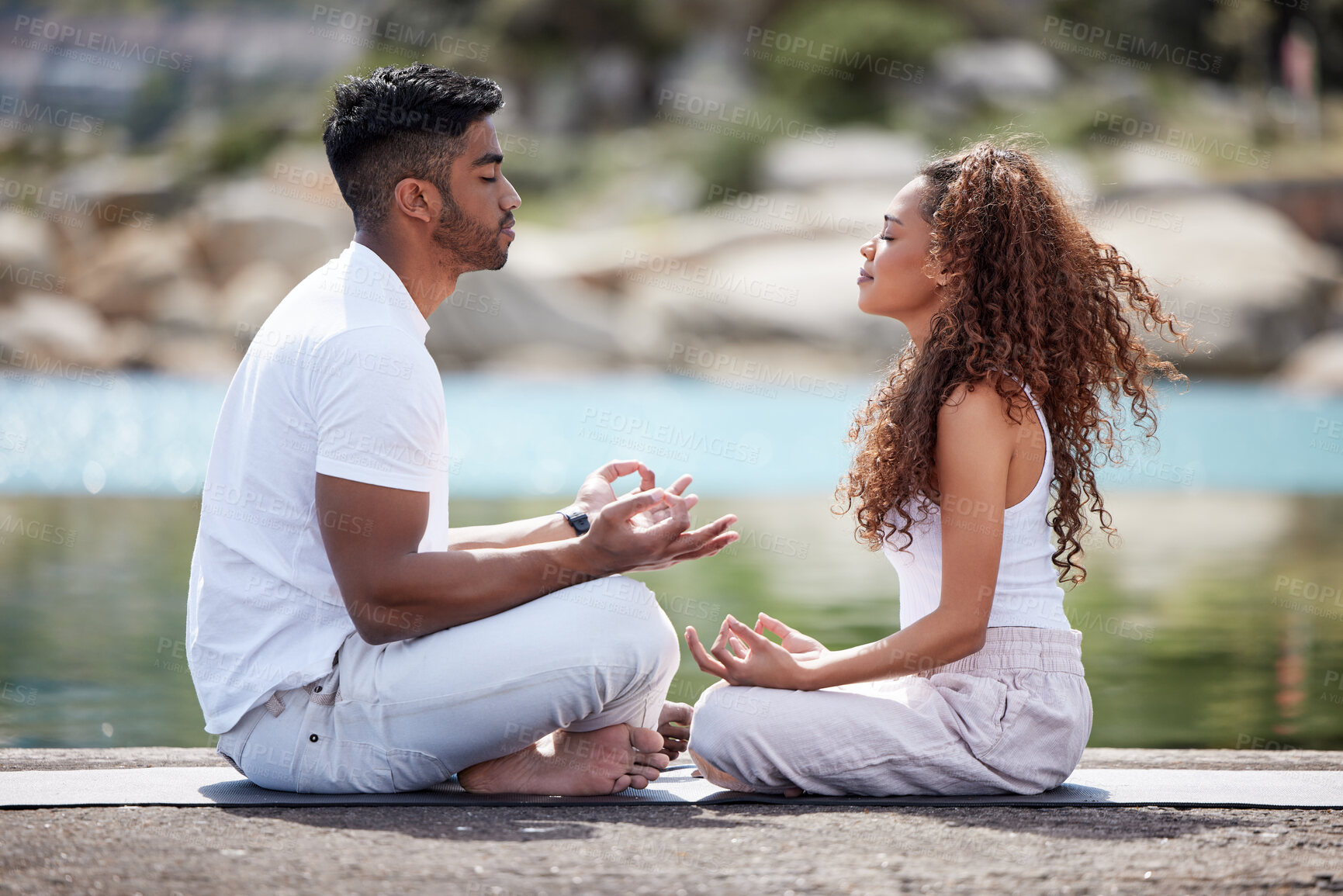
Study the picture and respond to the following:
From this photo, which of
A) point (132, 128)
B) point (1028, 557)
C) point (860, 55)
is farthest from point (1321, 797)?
point (132, 128)

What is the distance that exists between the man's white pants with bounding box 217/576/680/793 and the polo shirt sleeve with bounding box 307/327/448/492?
0.31 meters

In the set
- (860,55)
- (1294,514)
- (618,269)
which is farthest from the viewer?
(860,55)

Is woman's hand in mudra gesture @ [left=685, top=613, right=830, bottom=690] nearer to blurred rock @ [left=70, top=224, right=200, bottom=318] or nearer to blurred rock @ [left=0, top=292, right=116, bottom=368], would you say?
blurred rock @ [left=0, top=292, right=116, bottom=368]

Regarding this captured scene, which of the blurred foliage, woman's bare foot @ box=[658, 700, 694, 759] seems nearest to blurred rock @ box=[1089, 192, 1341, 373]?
the blurred foliage

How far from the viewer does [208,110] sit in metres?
37.6

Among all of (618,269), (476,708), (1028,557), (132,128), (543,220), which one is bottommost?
(476,708)

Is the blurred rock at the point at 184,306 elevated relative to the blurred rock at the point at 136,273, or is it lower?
lower

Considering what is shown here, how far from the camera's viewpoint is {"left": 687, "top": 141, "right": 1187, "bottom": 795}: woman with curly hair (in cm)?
246

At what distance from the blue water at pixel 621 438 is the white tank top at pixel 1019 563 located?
7.05 meters

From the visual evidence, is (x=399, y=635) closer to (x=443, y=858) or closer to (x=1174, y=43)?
(x=443, y=858)

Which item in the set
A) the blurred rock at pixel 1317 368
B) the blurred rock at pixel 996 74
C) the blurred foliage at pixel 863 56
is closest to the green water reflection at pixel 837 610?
the blurred rock at pixel 1317 368

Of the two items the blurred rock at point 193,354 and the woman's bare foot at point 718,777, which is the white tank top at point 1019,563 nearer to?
the woman's bare foot at point 718,777

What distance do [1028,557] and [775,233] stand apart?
19.9 metres

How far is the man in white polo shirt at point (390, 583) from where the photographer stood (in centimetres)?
229
